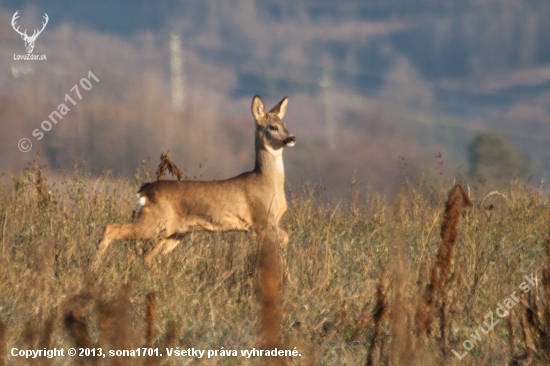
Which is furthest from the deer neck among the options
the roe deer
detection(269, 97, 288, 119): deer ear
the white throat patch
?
detection(269, 97, 288, 119): deer ear

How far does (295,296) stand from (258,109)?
13.9ft

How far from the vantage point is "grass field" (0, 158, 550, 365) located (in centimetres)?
173

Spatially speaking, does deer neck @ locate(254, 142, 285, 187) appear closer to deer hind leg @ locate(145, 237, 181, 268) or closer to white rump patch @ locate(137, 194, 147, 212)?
deer hind leg @ locate(145, 237, 181, 268)

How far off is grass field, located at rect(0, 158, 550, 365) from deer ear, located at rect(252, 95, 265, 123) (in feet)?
4.86

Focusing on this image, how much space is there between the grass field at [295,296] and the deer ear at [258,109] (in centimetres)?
148

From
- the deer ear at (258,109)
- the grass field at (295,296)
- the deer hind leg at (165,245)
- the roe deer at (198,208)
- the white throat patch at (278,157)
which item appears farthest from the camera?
the deer ear at (258,109)

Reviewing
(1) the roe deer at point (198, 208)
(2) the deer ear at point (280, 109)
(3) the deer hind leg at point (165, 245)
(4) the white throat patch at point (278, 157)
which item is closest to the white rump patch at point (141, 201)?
(1) the roe deer at point (198, 208)

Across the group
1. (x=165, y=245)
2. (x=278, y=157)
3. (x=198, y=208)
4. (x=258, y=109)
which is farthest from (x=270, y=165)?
(x=165, y=245)

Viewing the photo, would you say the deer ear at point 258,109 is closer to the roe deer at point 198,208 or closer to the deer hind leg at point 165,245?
the roe deer at point 198,208

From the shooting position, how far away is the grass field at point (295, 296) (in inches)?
68.0

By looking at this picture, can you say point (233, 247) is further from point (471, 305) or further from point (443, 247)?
point (443, 247)

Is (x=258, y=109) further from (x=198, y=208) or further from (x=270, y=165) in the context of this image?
(x=198, y=208)

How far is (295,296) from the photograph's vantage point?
17.1ft

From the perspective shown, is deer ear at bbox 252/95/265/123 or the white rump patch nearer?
the white rump patch
